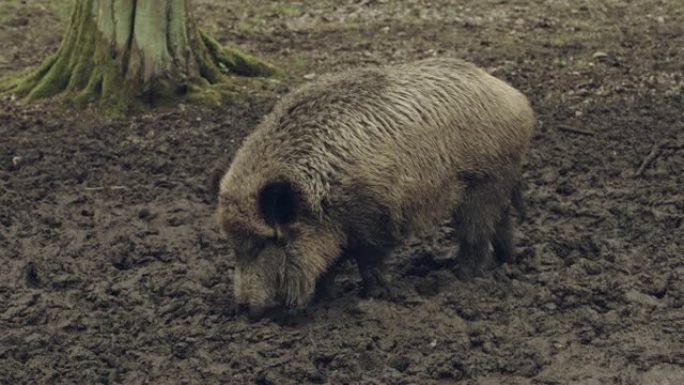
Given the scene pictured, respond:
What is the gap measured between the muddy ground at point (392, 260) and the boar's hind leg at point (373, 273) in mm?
139

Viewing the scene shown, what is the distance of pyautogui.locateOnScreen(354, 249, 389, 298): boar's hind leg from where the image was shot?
729 centimetres

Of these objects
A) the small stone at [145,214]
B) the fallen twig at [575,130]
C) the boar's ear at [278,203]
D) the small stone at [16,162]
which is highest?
the boar's ear at [278,203]

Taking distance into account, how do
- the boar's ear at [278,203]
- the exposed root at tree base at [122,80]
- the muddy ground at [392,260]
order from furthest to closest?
the exposed root at tree base at [122,80] → the boar's ear at [278,203] → the muddy ground at [392,260]

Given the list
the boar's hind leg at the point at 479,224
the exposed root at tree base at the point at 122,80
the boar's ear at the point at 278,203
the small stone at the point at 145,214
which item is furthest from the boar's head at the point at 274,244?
the exposed root at tree base at the point at 122,80

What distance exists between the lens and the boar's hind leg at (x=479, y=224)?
7.46 m

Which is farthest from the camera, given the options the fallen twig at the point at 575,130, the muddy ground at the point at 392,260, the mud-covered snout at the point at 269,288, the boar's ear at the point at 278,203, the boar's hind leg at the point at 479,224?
the fallen twig at the point at 575,130

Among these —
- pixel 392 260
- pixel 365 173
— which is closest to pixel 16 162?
pixel 392 260

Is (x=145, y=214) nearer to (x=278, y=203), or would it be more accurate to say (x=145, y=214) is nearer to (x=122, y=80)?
(x=278, y=203)

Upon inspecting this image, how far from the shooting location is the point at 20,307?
24.2 ft

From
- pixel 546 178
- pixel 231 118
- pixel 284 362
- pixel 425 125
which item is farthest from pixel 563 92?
pixel 284 362

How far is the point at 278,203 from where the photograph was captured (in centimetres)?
687

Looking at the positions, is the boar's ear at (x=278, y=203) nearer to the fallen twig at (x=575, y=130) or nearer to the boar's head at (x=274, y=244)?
the boar's head at (x=274, y=244)

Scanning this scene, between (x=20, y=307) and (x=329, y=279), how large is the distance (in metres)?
1.93

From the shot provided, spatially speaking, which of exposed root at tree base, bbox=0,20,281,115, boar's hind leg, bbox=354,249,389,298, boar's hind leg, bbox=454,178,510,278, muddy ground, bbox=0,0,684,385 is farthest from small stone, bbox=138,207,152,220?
boar's hind leg, bbox=454,178,510,278
